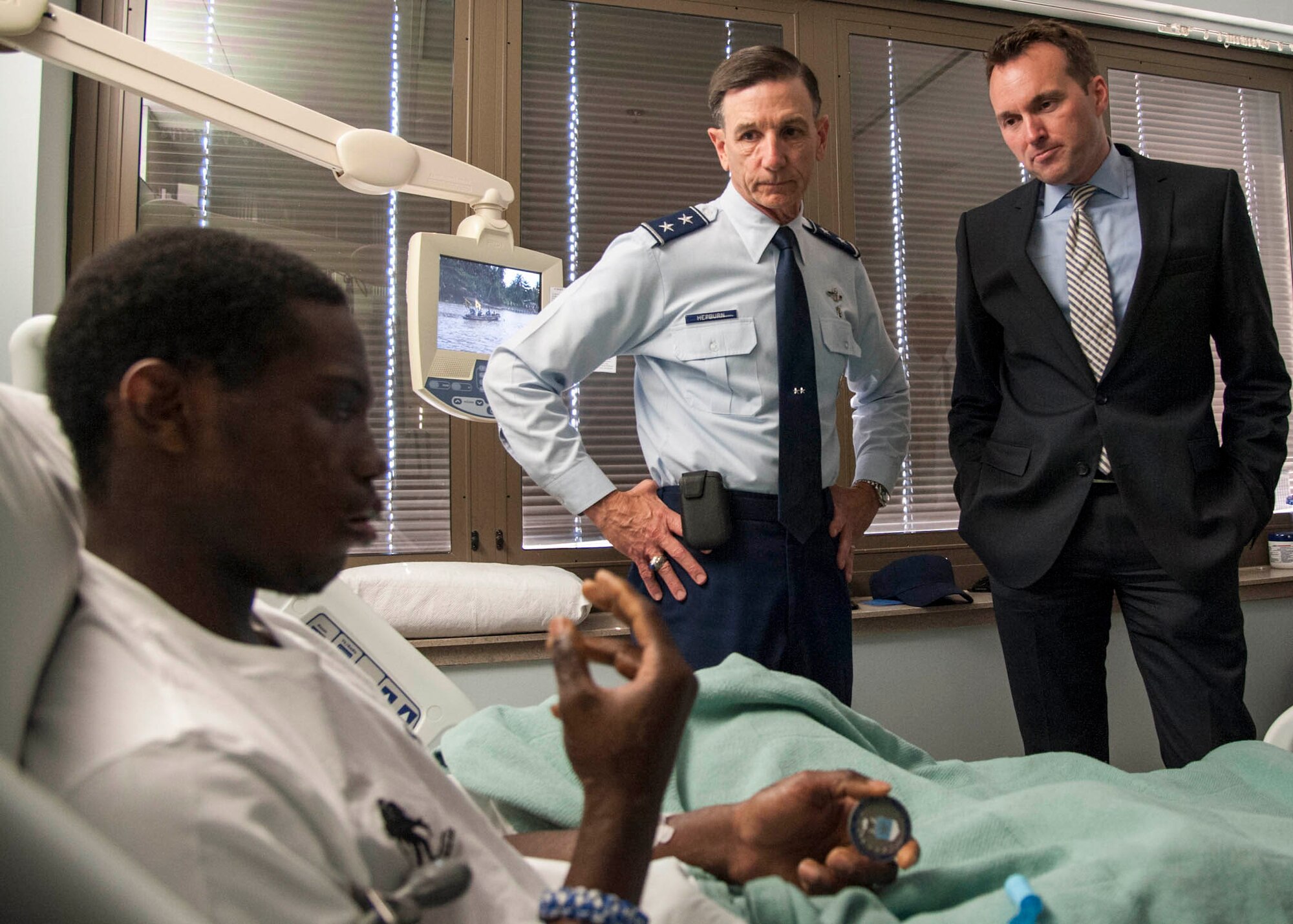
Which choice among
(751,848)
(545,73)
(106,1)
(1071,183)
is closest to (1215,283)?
(1071,183)

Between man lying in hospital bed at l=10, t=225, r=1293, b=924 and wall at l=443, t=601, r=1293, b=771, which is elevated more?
man lying in hospital bed at l=10, t=225, r=1293, b=924

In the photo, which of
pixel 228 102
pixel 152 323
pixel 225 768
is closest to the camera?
pixel 225 768

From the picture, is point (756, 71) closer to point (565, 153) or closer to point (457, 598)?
point (565, 153)

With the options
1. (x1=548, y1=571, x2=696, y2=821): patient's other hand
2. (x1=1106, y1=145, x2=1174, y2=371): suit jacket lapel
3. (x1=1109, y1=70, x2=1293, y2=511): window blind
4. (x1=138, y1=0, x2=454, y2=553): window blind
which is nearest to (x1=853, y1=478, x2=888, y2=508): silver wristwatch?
(x1=1106, y1=145, x2=1174, y2=371): suit jacket lapel

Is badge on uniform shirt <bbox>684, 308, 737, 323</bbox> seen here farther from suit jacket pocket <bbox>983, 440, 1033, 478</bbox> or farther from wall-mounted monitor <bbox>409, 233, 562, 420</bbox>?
suit jacket pocket <bbox>983, 440, 1033, 478</bbox>

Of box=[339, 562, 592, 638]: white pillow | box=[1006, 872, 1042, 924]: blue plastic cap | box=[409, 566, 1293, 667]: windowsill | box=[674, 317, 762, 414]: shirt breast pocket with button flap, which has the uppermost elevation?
box=[674, 317, 762, 414]: shirt breast pocket with button flap

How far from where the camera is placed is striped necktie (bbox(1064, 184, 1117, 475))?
186 centimetres

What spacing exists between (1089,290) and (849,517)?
2.16 ft

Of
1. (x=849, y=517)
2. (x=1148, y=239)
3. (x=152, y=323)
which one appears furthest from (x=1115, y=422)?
(x=152, y=323)

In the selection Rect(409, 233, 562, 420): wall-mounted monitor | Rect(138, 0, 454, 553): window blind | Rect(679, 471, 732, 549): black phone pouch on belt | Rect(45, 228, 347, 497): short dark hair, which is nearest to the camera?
Rect(45, 228, 347, 497): short dark hair

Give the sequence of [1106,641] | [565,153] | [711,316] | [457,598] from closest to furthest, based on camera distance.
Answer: [711,316]
[1106,641]
[457,598]
[565,153]

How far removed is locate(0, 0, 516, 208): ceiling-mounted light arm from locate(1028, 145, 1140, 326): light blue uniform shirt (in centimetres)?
122

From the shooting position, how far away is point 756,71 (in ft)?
5.88

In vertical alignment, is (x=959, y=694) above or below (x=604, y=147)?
below
